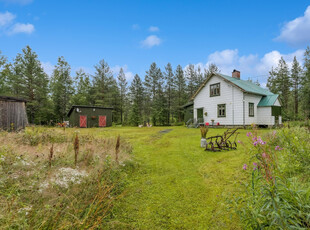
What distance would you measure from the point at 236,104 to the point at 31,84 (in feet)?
104

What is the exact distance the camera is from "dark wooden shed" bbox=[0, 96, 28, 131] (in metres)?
9.96

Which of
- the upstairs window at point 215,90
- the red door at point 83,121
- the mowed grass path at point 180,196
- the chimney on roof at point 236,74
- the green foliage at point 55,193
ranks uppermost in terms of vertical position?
the chimney on roof at point 236,74

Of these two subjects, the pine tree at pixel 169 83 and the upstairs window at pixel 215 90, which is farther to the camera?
the pine tree at pixel 169 83

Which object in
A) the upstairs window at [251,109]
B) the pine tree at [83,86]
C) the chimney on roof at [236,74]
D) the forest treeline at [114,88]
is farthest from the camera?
the pine tree at [83,86]

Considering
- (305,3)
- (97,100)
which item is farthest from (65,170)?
(97,100)

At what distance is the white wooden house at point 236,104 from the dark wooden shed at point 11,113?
663 inches

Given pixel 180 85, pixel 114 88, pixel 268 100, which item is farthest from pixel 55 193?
pixel 114 88

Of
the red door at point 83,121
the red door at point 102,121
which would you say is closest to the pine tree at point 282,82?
the red door at point 102,121

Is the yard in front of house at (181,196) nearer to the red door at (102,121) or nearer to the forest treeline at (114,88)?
the red door at (102,121)

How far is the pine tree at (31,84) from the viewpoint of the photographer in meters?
26.4

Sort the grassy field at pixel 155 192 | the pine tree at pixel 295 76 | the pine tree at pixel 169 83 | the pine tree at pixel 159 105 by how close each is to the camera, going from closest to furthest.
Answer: the grassy field at pixel 155 192, the pine tree at pixel 159 105, the pine tree at pixel 295 76, the pine tree at pixel 169 83

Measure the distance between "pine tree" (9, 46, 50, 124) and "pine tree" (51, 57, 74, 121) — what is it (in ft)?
5.45

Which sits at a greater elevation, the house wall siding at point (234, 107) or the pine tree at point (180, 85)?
the pine tree at point (180, 85)

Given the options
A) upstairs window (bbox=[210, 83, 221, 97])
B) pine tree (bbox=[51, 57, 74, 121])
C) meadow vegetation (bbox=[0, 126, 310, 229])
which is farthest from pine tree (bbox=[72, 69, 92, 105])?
meadow vegetation (bbox=[0, 126, 310, 229])
